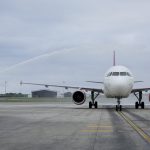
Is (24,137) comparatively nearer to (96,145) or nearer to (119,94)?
(96,145)

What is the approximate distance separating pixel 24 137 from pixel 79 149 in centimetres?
350

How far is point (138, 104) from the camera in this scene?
43594 millimetres

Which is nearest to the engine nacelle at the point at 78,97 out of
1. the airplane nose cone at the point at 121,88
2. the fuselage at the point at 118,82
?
the fuselage at the point at 118,82

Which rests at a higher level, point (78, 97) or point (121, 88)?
point (121, 88)

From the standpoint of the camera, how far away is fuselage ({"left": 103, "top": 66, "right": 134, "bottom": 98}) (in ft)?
123

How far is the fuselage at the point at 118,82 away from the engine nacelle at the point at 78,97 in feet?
12.8

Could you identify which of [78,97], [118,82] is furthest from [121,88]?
[78,97]

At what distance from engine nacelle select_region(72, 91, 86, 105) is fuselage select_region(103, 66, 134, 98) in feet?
12.8

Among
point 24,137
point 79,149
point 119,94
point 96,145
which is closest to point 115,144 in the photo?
point 96,145

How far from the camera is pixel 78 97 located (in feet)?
142

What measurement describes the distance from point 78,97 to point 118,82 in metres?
6.99

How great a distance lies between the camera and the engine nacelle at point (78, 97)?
43.1 meters

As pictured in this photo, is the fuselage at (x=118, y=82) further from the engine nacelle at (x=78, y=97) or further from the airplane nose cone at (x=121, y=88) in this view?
the engine nacelle at (x=78, y=97)

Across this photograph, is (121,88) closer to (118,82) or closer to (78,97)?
(118,82)
